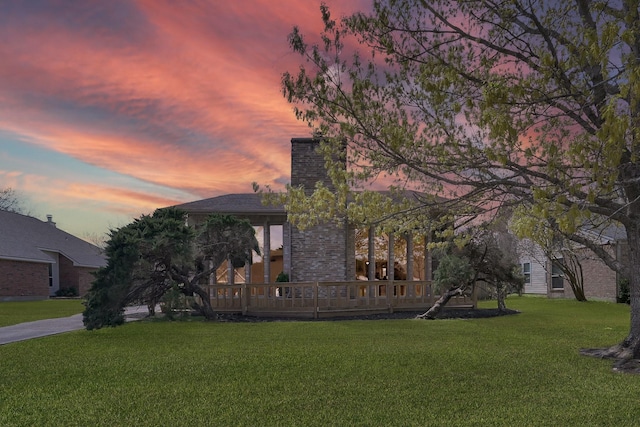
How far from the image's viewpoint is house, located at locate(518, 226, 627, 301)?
70.7 ft

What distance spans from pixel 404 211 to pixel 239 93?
252 inches

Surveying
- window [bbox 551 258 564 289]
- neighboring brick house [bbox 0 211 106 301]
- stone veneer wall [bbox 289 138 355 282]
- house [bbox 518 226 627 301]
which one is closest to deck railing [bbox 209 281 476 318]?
stone veneer wall [bbox 289 138 355 282]

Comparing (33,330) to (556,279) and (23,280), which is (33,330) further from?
(556,279)

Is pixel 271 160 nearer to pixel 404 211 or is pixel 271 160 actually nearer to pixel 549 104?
pixel 404 211

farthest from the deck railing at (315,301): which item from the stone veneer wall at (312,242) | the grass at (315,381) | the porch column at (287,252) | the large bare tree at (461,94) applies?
the large bare tree at (461,94)

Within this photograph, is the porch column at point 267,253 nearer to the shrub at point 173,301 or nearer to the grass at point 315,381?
the shrub at point 173,301

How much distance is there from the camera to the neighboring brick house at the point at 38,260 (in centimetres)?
2928

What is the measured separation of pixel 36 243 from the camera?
110 ft

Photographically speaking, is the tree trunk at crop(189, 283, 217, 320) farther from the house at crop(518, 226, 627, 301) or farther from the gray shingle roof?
the house at crop(518, 226, 627, 301)

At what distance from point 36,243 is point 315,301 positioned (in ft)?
88.8

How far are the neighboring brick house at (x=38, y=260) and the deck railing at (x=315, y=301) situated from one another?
1636 centimetres

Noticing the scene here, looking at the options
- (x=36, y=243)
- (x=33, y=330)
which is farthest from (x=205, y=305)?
(x=36, y=243)

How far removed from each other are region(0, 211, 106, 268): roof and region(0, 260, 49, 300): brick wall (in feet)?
1.92

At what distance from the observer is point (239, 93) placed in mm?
12219
